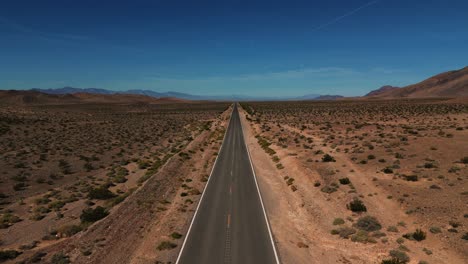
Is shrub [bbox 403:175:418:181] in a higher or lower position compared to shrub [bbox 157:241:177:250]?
higher

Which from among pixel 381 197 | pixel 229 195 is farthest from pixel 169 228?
pixel 381 197

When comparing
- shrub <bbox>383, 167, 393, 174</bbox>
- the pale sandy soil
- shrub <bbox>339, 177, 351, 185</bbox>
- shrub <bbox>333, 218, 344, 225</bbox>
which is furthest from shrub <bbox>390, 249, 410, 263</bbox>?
shrub <bbox>383, 167, 393, 174</bbox>

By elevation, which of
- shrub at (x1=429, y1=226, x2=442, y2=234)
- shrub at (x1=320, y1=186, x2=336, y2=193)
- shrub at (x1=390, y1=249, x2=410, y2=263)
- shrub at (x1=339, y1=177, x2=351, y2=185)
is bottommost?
shrub at (x1=390, y1=249, x2=410, y2=263)

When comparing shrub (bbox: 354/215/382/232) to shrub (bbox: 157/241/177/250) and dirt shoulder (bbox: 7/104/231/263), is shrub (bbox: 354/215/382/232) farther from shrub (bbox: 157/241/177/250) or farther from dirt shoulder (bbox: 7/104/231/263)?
shrub (bbox: 157/241/177/250)

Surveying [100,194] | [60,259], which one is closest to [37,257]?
[60,259]

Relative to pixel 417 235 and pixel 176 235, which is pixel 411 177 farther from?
pixel 176 235

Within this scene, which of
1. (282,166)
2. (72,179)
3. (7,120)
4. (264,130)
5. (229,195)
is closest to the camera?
A: (229,195)

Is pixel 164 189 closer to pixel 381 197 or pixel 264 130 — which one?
pixel 381 197
